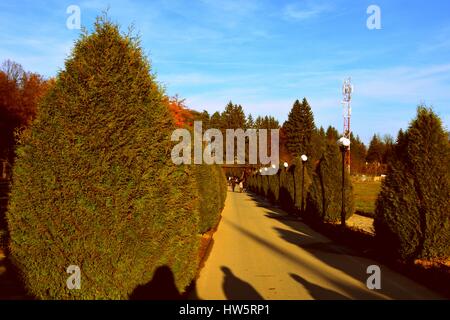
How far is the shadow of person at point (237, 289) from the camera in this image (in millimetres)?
6887

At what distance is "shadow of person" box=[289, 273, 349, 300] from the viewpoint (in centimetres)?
693

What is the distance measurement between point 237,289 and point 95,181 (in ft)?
13.0

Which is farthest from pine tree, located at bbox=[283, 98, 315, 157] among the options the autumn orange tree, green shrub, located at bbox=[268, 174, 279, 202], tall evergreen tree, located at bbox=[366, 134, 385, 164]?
the autumn orange tree

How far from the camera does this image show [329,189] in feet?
59.2

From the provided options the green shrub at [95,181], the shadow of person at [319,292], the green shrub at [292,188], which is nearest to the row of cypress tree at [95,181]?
the green shrub at [95,181]

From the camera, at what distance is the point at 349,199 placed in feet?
61.0

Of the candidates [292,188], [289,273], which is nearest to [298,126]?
[292,188]

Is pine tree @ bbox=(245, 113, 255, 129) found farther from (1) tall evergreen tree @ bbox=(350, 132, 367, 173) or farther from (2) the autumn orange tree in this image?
(2) the autumn orange tree

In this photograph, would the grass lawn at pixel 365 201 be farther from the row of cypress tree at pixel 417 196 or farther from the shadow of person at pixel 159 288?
the shadow of person at pixel 159 288

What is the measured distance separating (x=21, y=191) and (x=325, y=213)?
50.3ft

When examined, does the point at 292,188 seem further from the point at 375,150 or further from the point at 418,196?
the point at 375,150
